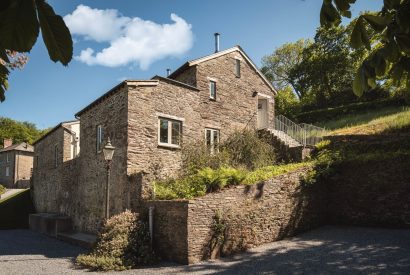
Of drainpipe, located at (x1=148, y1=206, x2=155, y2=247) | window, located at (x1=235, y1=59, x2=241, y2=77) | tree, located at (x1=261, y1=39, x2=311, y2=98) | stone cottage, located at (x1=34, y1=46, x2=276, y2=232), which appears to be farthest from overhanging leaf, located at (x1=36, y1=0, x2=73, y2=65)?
tree, located at (x1=261, y1=39, x2=311, y2=98)

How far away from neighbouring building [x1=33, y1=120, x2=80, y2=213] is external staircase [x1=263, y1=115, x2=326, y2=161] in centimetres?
1201

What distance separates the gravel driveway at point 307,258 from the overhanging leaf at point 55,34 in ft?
29.0

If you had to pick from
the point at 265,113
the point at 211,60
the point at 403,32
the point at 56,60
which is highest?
Result: the point at 211,60

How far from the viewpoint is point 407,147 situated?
50.2 ft

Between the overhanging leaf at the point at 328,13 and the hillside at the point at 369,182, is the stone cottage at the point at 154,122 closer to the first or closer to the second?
the hillside at the point at 369,182

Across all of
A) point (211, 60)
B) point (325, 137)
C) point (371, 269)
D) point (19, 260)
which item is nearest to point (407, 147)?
point (325, 137)

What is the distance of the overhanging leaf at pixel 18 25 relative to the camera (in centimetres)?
135

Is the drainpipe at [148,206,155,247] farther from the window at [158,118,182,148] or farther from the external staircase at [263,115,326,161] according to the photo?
the external staircase at [263,115,326,161]

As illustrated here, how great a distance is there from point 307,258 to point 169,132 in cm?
841

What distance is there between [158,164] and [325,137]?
35.2ft

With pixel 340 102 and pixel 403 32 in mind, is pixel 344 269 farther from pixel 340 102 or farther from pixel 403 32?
pixel 340 102

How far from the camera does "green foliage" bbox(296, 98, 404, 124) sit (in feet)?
93.7

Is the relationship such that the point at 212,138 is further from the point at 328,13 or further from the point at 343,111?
the point at 343,111

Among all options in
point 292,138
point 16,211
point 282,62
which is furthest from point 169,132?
point 282,62
